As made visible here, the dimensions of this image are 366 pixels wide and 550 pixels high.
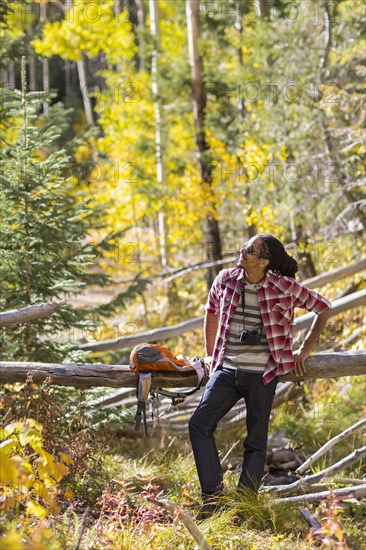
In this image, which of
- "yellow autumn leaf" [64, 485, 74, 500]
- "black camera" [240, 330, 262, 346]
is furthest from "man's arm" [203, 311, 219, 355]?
"yellow autumn leaf" [64, 485, 74, 500]

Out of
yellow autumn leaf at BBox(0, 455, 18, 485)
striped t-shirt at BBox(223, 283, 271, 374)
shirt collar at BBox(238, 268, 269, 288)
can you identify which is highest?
shirt collar at BBox(238, 268, 269, 288)

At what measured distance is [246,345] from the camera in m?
4.51

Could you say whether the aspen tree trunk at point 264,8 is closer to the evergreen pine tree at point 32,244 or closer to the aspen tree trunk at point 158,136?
the aspen tree trunk at point 158,136

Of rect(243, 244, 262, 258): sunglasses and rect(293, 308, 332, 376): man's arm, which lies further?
rect(293, 308, 332, 376): man's arm

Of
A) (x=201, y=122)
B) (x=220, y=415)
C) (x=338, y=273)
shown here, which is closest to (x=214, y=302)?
(x=220, y=415)

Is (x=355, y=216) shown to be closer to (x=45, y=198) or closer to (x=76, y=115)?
(x=45, y=198)

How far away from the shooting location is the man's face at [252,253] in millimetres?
4422

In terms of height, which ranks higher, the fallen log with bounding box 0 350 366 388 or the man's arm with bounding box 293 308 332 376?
the man's arm with bounding box 293 308 332 376

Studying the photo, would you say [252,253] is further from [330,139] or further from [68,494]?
[330,139]

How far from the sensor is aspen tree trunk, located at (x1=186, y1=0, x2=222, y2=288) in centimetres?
1261

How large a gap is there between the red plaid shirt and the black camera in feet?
0.21

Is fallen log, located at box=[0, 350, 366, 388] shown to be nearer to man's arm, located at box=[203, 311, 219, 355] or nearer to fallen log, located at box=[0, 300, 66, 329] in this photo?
man's arm, located at box=[203, 311, 219, 355]

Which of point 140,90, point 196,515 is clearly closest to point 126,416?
point 196,515

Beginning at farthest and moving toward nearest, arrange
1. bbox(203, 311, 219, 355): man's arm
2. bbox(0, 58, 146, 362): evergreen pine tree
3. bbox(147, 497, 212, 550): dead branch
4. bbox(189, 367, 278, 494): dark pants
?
bbox(0, 58, 146, 362): evergreen pine tree
bbox(203, 311, 219, 355): man's arm
bbox(189, 367, 278, 494): dark pants
bbox(147, 497, 212, 550): dead branch
